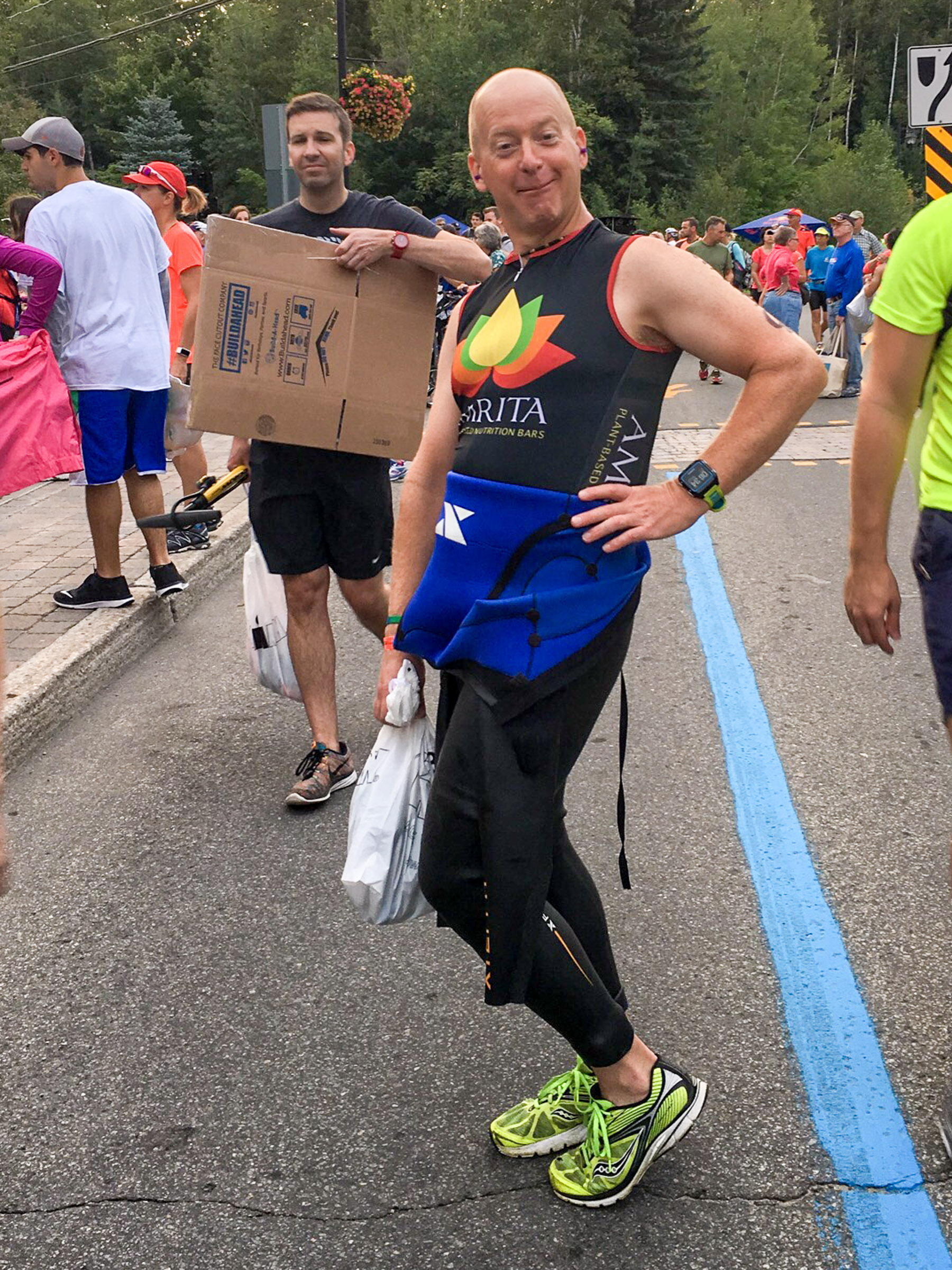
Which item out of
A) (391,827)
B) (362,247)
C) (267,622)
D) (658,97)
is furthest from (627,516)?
(658,97)

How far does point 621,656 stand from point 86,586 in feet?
14.0

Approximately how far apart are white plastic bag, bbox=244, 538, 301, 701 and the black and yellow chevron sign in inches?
413

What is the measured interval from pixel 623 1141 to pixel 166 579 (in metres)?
4.40

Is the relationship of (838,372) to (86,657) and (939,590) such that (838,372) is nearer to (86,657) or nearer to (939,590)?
(86,657)

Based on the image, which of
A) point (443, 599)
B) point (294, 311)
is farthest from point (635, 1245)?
point (294, 311)

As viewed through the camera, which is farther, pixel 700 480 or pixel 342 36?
pixel 342 36

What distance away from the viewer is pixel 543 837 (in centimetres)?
234

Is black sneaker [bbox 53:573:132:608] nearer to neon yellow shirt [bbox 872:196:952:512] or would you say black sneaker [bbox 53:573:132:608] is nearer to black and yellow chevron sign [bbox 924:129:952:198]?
neon yellow shirt [bbox 872:196:952:512]

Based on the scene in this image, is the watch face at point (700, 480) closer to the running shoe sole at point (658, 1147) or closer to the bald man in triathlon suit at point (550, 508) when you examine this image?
the bald man in triathlon suit at point (550, 508)

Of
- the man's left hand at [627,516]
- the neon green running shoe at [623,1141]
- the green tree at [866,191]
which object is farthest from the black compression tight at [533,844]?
the green tree at [866,191]

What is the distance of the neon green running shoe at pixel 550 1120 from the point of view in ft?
8.50

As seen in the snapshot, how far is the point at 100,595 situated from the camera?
20.1 ft

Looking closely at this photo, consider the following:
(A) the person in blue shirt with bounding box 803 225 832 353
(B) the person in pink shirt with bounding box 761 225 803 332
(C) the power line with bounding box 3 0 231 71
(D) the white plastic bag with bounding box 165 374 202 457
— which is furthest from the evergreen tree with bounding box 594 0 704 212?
(D) the white plastic bag with bounding box 165 374 202 457

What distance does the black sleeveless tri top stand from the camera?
225 centimetres
